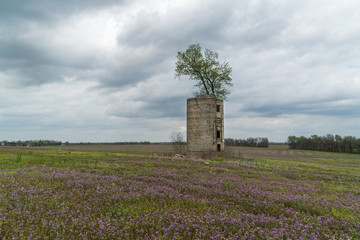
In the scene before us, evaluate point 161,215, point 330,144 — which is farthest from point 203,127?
point 330,144

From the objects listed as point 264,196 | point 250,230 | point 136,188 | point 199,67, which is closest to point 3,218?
point 136,188

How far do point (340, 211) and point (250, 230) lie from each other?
168 inches

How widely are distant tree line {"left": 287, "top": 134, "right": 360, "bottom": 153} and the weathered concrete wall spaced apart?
9145cm

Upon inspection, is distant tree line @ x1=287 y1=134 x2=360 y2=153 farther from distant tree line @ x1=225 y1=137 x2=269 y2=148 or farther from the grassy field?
the grassy field

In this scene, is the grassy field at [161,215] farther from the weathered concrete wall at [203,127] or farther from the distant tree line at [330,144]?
the distant tree line at [330,144]

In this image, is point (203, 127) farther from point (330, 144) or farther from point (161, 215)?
point (330, 144)

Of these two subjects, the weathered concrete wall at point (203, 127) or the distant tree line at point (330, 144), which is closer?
the weathered concrete wall at point (203, 127)

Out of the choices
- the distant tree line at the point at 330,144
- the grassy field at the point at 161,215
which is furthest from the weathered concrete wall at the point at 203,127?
the distant tree line at the point at 330,144

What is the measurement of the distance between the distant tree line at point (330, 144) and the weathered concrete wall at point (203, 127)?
300 feet

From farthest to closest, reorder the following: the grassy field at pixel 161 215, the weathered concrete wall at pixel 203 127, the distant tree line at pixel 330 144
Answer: the distant tree line at pixel 330 144 < the weathered concrete wall at pixel 203 127 < the grassy field at pixel 161 215

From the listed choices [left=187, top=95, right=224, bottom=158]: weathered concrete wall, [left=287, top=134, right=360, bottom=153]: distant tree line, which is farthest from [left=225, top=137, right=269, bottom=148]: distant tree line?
[left=187, top=95, right=224, bottom=158]: weathered concrete wall

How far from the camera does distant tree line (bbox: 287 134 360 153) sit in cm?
8875

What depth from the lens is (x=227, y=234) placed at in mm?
4672

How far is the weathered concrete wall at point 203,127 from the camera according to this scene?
1049 inches
